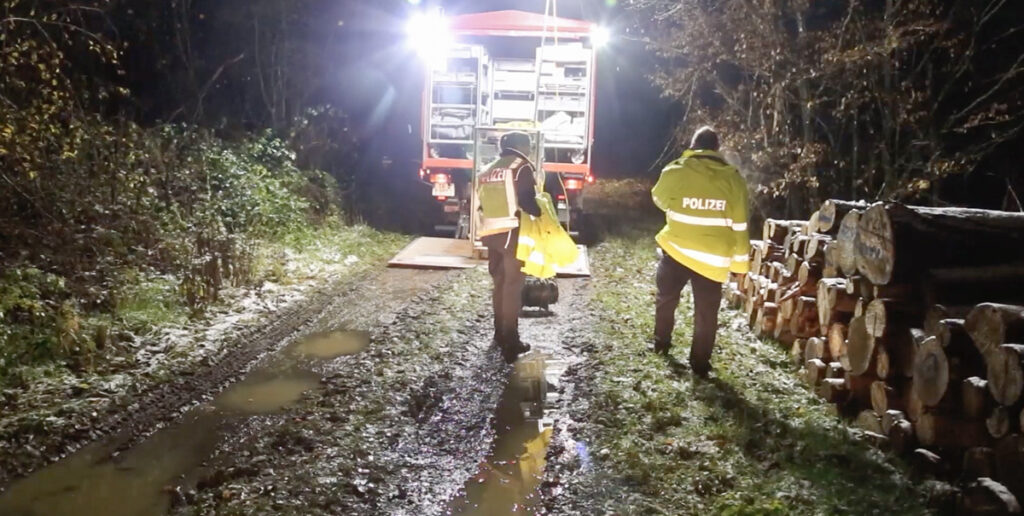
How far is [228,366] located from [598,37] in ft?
26.1

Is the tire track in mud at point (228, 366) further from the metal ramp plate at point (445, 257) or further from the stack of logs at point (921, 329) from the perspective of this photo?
the stack of logs at point (921, 329)

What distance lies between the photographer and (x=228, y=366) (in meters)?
5.77

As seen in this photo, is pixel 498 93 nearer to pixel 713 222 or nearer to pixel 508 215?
pixel 508 215

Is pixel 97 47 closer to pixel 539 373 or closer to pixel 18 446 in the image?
pixel 18 446

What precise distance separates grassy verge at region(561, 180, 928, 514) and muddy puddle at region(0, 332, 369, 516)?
2030 mm

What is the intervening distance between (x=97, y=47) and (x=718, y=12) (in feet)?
27.0

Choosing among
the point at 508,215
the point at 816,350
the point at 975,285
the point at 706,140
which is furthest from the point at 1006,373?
the point at 508,215

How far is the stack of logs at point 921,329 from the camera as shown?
350cm

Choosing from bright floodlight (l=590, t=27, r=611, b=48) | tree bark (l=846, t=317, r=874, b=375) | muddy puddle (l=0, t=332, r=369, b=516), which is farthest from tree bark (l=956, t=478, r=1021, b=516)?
bright floodlight (l=590, t=27, r=611, b=48)

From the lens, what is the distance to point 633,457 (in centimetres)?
411

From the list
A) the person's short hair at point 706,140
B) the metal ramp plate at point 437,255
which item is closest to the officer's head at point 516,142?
the person's short hair at point 706,140

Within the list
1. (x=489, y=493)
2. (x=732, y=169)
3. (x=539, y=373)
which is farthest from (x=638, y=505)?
(x=732, y=169)

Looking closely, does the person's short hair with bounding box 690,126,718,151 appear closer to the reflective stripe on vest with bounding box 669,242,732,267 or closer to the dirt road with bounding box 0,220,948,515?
the reflective stripe on vest with bounding box 669,242,732,267

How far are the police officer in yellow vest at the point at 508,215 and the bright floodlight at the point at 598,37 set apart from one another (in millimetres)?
5853
